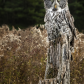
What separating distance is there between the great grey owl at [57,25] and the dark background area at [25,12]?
895 cm

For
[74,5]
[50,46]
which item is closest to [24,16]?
[74,5]

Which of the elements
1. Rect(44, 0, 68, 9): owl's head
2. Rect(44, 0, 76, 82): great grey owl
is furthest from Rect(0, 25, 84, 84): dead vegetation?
Rect(44, 0, 68, 9): owl's head

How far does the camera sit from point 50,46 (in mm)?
2213

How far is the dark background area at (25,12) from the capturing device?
11102 mm

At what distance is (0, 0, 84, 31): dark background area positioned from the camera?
36.4 feet

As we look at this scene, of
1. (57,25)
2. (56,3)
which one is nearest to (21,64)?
(57,25)

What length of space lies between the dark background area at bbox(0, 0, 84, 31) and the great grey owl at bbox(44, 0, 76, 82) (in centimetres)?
895

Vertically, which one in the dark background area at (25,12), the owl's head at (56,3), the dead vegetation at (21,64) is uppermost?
the dark background area at (25,12)

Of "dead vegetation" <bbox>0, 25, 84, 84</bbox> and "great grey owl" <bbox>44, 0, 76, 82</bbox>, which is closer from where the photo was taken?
"great grey owl" <bbox>44, 0, 76, 82</bbox>

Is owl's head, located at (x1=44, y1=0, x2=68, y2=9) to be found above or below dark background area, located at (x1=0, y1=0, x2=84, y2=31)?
below

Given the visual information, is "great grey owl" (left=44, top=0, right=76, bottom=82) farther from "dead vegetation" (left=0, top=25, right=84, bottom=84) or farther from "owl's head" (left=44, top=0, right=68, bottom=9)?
"dead vegetation" (left=0, top=25, right=84, bottom=84)

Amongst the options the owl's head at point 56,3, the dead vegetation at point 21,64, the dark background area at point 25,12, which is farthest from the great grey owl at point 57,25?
the dark background area at point 25,12

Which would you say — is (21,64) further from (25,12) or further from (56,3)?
(25,12)

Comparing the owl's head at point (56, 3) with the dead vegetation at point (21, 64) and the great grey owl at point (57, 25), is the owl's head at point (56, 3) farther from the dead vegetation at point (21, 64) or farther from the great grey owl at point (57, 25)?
the dead vegetation at point (21, 64)
